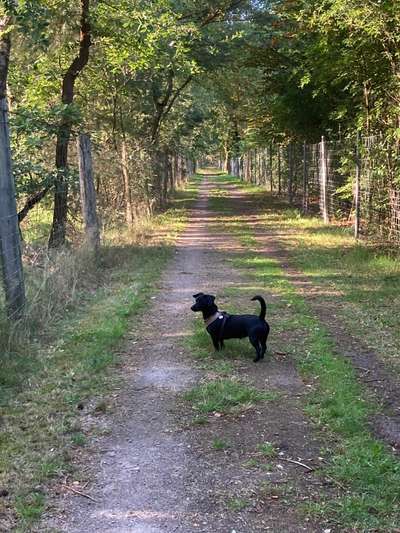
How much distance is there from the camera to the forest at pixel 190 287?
140 inches

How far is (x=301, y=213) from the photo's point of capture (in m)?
19.1

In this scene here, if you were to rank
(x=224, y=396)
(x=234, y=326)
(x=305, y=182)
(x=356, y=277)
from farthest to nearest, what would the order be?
(x=305, y=182) → (x=356, y=277) → (x=234, y=326) → (x=224, y=396)

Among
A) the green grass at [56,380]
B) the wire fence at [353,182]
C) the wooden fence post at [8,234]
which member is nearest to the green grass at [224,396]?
the green grass at [56,380]

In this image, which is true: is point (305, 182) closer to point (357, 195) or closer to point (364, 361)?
point (357, 195)

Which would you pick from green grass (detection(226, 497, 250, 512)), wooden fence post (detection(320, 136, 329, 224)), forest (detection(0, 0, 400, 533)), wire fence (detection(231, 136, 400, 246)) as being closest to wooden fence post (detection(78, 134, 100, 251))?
A: forest (detection(0, 0, 400, 533))

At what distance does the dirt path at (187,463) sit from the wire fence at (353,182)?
254 inches

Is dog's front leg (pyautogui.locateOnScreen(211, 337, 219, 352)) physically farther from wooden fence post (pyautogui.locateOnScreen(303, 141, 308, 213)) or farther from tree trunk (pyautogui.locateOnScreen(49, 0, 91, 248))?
wooden fence post (pyautogui.locateOnScreen(303, 141, 308, 213))

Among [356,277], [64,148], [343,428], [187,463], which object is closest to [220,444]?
[187,463]

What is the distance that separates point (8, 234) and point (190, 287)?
11.4ft

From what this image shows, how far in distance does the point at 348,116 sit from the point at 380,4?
18.6 feet

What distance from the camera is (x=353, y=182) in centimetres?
1345

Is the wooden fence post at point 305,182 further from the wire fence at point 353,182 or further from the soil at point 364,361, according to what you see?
the soil at point 364,361

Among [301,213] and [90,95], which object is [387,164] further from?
[90,95]

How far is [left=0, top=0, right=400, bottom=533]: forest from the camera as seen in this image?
3.55 metres
